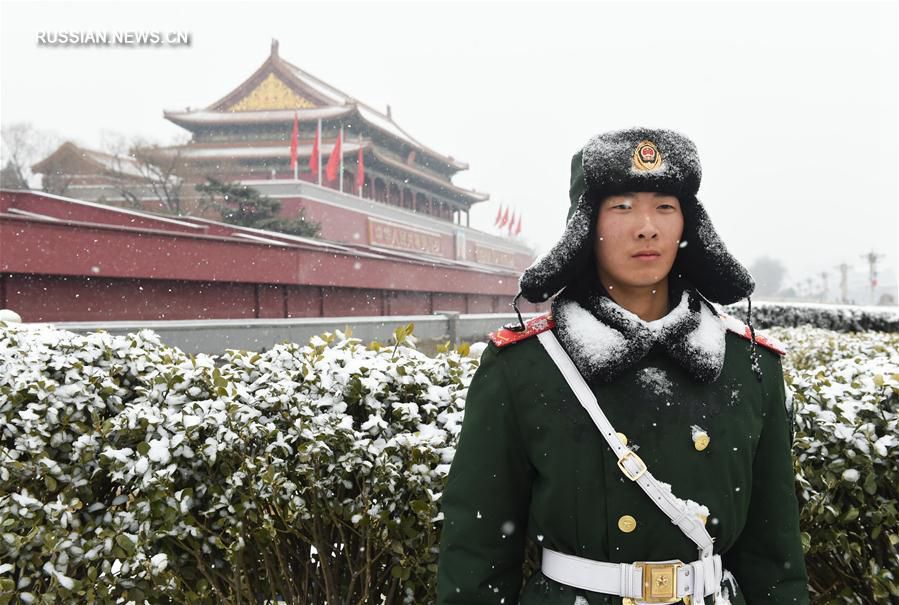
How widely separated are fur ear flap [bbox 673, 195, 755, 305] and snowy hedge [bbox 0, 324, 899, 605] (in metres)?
0.72

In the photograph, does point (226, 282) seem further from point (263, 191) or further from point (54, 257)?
point (263, 191)

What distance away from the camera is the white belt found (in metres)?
1.23

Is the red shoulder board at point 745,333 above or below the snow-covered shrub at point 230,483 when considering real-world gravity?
above

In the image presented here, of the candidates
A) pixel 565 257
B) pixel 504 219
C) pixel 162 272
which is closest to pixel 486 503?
pixel 565 257

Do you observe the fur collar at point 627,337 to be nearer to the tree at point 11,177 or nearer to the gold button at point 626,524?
the gold button at point 626,524

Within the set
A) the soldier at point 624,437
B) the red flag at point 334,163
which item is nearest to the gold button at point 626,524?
the soldier at point 624,437

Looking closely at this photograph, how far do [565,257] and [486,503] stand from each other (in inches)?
20.1

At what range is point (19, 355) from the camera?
7.66ft

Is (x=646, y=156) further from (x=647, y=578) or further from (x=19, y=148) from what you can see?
(x=19, y=148)

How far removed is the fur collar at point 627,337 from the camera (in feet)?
4.17

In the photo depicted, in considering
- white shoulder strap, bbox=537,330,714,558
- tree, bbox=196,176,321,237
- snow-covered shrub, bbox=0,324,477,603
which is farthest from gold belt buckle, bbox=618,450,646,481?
tree, bbox=196,176,321,237

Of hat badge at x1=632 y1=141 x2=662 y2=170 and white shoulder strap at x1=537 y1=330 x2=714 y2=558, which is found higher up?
hat badge at x1=632 y1=141 x2=662 y2=170

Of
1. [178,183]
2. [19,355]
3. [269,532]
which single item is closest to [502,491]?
[269,532]

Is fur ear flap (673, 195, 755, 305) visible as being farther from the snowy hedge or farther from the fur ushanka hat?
the snowy hedge
